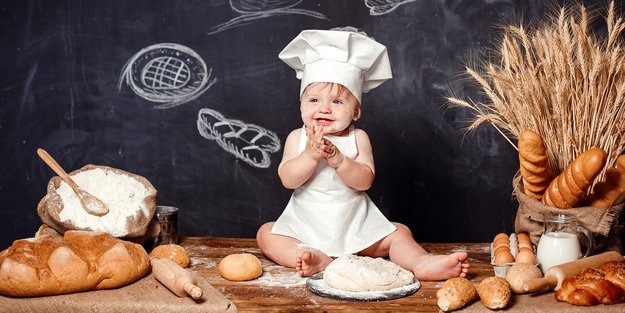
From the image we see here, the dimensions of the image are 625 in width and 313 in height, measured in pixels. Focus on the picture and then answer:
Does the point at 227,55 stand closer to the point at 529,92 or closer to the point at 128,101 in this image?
the point at 128,101

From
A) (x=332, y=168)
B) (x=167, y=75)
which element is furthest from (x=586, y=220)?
(x=167, y=75)

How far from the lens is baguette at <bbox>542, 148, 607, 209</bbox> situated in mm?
2140

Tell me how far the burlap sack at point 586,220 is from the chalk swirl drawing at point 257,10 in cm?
133

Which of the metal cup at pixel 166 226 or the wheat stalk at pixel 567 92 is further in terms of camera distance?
the metal cup at pixel 166 226

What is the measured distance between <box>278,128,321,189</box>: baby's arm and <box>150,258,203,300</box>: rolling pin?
20.8 inches

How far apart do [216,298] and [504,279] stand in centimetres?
76

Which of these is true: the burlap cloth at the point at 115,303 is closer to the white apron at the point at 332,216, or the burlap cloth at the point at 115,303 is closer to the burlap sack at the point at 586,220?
the white apron at the point at 332,216

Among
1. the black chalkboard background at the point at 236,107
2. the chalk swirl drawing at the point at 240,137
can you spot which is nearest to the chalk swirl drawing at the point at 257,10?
the black chalkboard background at the point at 236,107

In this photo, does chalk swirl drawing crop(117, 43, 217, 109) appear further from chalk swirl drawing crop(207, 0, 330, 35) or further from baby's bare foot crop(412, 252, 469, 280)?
baby's bare foot crop(412, 252, 469, 280)

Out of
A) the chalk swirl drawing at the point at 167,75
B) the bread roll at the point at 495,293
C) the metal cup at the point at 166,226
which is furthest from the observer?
the chalk swirl drawing at the point at 167,75

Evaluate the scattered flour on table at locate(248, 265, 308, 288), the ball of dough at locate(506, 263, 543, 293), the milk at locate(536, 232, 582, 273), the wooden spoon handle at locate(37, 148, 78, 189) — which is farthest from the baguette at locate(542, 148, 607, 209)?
the wooden spoon handle at locate(37, 148, 78, 189)

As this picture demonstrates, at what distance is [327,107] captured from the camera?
8.16ft

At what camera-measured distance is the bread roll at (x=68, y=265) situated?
198 cm

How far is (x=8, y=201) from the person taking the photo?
3.49 metres
